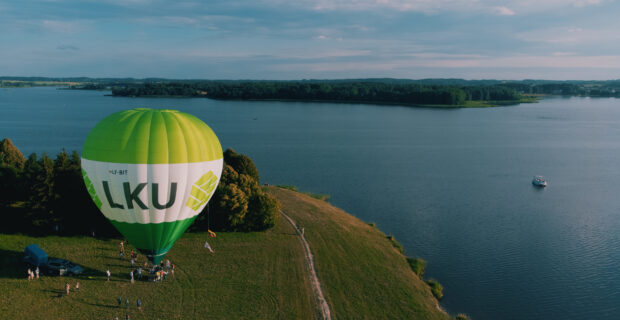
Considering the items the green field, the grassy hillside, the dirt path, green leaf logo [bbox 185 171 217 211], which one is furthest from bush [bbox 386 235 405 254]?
green leaf logo [bbox 185 171 217 211]

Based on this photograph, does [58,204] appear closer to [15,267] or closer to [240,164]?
[15,267]

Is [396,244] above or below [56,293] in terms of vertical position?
below

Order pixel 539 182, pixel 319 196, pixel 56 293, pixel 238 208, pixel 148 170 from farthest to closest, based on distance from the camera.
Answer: pixel 539 182 → pixel 319 196 → pixel 238 208 → pixel 56 293 → pixel 148 170

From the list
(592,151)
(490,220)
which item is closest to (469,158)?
(592,151)

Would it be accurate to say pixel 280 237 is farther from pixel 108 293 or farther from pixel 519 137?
pixel 519 137

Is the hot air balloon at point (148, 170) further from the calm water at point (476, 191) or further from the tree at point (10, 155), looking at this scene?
the tree at point (10, 155)

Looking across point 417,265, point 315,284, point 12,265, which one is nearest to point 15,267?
point 12,265

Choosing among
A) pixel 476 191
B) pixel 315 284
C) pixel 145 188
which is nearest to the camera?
pixel 145 188

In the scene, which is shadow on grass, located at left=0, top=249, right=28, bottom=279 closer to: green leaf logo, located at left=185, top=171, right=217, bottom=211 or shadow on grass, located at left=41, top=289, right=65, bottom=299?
shadow on grass, located at left=41, top=289, right=65, bottom=299
